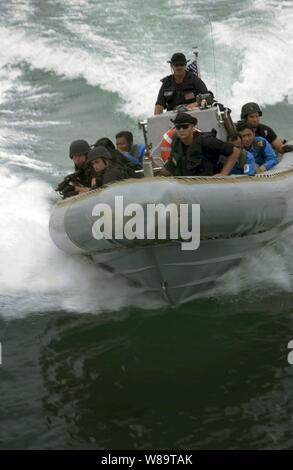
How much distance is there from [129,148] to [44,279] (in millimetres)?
1535

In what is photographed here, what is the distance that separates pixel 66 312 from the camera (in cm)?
705

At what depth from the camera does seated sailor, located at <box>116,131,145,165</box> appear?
8023mm

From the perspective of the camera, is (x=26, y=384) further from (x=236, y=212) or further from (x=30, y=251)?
(x=30, y=251)

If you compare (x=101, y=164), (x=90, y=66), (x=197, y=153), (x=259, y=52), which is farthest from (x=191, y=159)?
(x=259, y=52)

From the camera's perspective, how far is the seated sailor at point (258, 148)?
760 centimetres

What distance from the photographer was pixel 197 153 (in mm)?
6652

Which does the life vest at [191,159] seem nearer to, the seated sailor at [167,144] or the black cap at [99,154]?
the seated sailor at [167,144]

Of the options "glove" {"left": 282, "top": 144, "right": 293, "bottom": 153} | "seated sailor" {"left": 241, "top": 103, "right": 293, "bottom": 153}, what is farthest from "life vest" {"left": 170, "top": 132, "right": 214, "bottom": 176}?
"glove" {"left": 282, "top": 144, "right": 293, "bottom": 153}

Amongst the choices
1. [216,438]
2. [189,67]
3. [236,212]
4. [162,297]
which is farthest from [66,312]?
[189,67]

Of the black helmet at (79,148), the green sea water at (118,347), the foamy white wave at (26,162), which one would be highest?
the foamy white wave at (26,162)

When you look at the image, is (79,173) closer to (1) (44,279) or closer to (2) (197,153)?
(1) (44,279)

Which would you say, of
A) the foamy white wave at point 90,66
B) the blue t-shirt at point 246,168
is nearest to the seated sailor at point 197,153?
the blue t-shirt at point 246,168

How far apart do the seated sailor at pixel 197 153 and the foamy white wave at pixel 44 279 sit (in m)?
1.14

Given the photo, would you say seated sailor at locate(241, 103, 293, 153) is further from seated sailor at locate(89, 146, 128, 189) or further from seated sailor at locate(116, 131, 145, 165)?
seated sailor at locate(89, 146, 128, 189)
